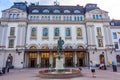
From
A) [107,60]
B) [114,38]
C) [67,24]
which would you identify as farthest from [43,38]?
[114,38]

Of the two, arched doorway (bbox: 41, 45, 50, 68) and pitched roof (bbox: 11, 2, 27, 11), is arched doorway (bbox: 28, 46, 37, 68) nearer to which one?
arched doorway (bbox: 41, 45, 50, 68)

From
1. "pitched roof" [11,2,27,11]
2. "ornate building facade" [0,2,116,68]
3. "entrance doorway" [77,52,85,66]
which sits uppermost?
"pitched roof" [11,2,27,11]

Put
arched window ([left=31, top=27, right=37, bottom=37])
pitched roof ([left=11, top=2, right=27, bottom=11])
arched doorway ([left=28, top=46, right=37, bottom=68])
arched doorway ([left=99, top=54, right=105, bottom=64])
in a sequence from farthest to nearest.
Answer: pitched roof ([left=11, top=2, right=27, bottom=11]), arched window ([left=31, top=27, right=37, bottom=37]), arched doorway ([left=28, top=46, right=37, bottom=68]), arched doorway ([left=99, top=54, right=105, bottom=64])

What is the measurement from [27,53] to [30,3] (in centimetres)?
2087

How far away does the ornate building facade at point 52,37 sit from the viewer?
118 feet

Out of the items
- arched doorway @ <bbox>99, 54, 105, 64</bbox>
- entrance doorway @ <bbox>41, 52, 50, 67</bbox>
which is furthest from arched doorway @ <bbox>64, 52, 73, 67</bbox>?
arched doorway @ <bbox>99, 54, 105, 64</bbox>

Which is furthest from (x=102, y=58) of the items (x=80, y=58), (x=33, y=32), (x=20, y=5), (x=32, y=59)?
(x=20, y=5)

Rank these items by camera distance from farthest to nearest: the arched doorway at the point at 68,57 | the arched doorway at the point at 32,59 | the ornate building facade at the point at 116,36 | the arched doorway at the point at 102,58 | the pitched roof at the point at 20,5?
the ornate building facade at the point at 116,36 → the pitched roof at the point at 20,5 → the arched doorway at the point at 68,57 → the arched doorway at the point at 32,59 → the arched doorway at the point at 102,58

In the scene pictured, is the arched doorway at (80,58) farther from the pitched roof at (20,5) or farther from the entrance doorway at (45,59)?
the pitched roof at (20,5)

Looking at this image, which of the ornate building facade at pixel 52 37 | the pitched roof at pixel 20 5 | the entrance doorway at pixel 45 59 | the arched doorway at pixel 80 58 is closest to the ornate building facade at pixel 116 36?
the ornate building facade at pixel 52 37

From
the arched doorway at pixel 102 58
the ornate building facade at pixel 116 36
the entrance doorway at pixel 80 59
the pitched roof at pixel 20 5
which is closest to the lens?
the arched doorway at pixel 102 58

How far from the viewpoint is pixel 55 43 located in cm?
3759

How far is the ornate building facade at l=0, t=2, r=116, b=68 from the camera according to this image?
3597cm

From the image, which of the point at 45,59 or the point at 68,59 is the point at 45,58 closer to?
the point at 45,59
